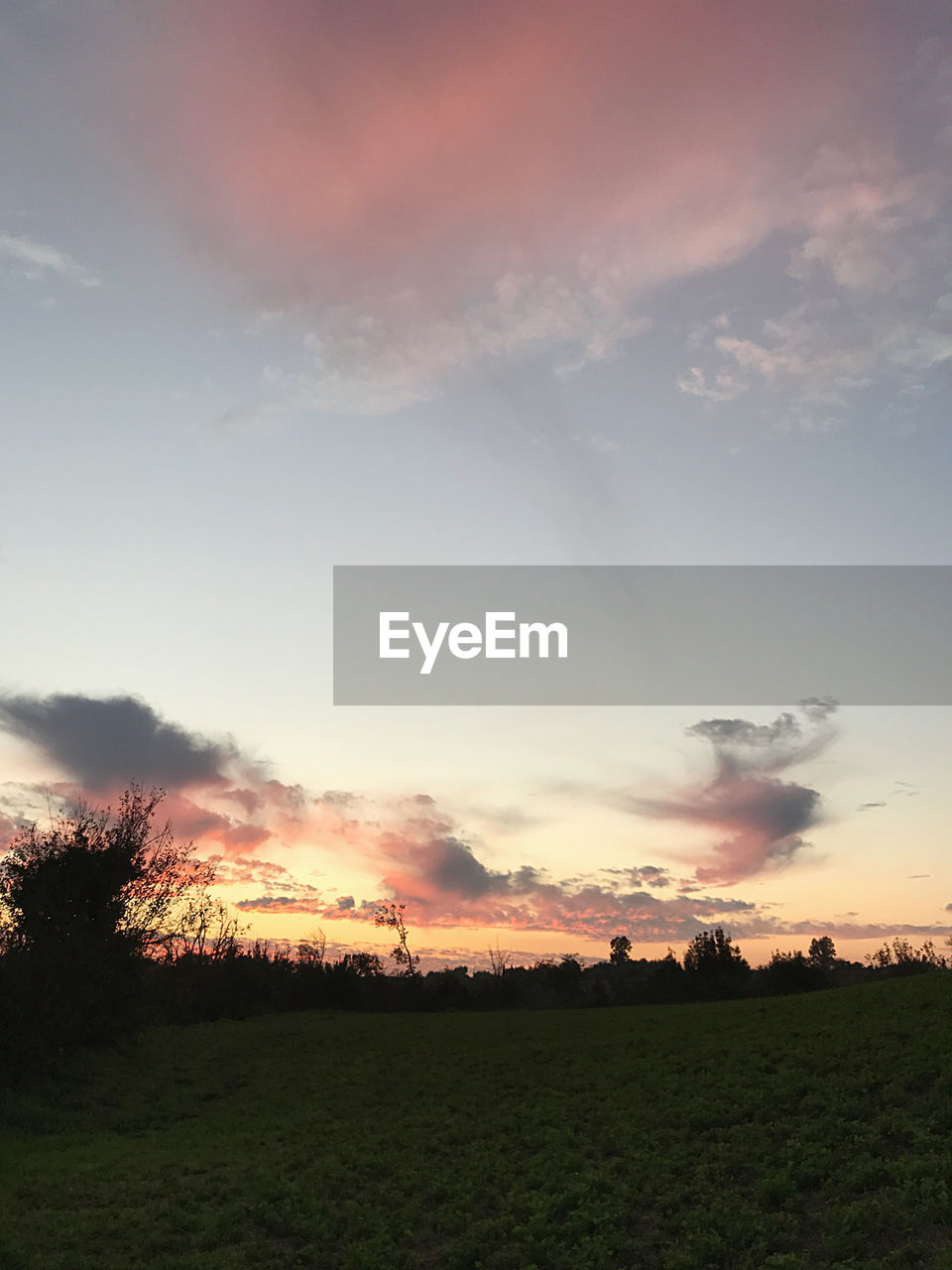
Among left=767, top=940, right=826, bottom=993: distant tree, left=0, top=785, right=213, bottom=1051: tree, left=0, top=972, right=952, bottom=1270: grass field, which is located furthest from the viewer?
left=767, top=940, right=826, bottom=993: distant tree

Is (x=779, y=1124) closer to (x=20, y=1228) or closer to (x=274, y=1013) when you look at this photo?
(x=20, y=1228)

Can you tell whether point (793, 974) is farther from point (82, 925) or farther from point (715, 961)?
point (82, 925)

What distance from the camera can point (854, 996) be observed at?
2183 inches

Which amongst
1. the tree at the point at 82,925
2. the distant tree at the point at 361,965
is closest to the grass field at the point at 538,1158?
the tree at the point at 82,925

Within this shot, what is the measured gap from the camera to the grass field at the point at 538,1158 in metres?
22.5

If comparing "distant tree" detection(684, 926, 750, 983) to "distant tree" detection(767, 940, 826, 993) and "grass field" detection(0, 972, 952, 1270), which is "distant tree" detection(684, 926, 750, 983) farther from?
"grass field" detection(0, 972, 952, 1270)

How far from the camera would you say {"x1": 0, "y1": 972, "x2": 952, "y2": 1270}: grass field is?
A: 2247 cm

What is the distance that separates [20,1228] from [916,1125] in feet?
88.5

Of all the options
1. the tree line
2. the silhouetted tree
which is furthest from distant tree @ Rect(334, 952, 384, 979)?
the silhouetted tree

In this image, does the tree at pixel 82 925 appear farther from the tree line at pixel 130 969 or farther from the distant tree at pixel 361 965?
the distant tree at pixel 361 965

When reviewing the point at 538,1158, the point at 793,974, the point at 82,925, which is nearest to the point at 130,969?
the point at 82,925

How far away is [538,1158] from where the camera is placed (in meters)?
31.3

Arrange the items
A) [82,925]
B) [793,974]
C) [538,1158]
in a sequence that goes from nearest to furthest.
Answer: [538,1158] < [82,925] < [793,974]

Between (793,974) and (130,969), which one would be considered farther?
(793,974)
